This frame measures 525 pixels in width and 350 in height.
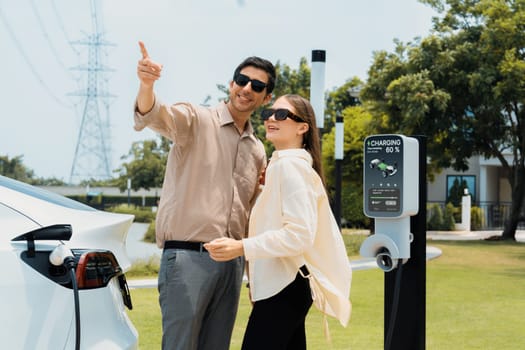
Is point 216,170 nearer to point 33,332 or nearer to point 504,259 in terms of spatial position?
point 33,332

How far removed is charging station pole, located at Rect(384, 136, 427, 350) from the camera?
13.9ft

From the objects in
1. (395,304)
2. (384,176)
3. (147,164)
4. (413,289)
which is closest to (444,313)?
(413,289)

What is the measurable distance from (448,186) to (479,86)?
52.6 feet

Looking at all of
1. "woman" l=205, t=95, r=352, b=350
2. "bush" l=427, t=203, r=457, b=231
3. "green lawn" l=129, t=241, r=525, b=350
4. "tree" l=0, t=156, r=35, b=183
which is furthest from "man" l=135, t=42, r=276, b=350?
"tree" l=0, t=156, r=35, b=183

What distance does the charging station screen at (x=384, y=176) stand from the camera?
4.00 m

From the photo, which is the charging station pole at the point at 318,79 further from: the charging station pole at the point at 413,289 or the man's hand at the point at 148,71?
the man's hand at the point at 148,71

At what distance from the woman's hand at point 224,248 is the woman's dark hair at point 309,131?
21.3 inches

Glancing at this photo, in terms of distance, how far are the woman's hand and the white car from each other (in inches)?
15.5

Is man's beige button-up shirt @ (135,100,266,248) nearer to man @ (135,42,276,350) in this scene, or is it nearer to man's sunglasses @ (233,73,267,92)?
man @ (135,42,276,350)

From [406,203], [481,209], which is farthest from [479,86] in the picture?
[406,203]

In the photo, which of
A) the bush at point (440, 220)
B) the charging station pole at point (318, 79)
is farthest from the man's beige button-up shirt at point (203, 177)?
the bush at point (440, 220)

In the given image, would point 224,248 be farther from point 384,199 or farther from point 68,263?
point 384,199

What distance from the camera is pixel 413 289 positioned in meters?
4.25

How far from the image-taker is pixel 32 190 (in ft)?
11.0
